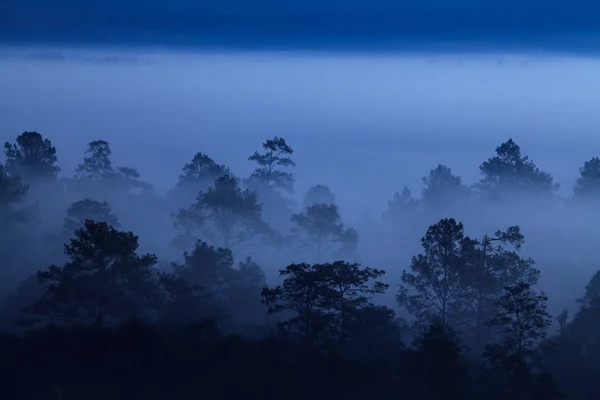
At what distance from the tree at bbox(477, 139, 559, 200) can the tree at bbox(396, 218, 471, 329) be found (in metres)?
41.1

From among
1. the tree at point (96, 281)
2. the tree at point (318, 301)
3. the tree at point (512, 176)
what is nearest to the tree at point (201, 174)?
the tree at point (512, 176)

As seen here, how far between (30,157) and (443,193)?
4749 cm

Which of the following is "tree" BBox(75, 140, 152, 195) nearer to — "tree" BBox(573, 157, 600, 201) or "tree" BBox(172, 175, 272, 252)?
"tree" BBox(172, 175, 272, 252)

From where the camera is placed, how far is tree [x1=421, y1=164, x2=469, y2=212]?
310 ft

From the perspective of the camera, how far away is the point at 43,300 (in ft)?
124

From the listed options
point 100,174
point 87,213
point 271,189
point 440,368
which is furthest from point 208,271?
point 100,174

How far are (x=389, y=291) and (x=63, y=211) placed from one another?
116 ft

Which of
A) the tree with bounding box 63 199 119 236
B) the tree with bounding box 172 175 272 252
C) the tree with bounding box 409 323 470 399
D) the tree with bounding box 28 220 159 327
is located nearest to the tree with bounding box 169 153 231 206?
the tree with bounding box 172 175 272 252

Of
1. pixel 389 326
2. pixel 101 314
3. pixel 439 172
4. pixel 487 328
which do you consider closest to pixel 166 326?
pixel 101 314

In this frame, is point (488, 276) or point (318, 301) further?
point (488, 276)

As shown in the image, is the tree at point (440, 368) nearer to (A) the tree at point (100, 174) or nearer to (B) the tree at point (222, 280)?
(B) the tree at point (222, 280)

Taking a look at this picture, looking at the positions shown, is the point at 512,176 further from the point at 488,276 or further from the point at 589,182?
the point at 488,276

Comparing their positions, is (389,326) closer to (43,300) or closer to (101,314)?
(101,314)

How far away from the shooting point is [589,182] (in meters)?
88.9
